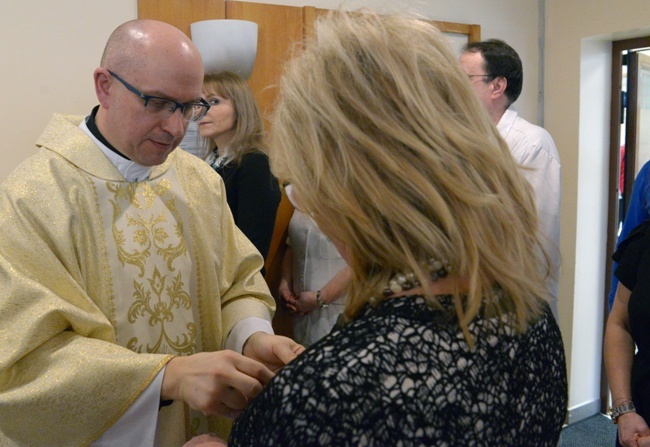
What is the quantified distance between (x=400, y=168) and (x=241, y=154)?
1.84m

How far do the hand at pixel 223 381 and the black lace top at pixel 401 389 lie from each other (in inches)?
15.1

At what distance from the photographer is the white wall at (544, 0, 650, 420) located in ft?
12.2

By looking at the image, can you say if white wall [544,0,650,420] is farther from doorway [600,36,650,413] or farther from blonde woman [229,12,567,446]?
blonde woman [229,12,567,446]

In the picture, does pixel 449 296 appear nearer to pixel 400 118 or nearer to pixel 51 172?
pixel 400 118

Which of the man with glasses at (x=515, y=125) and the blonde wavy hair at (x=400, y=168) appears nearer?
the blonde wavy hair at (x=400, y=168)

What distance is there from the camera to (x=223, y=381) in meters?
1.25

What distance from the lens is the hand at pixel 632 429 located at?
1.83 m

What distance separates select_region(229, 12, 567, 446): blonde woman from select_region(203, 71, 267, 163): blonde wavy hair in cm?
175

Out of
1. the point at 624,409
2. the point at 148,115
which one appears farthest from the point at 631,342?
the point at 148,115

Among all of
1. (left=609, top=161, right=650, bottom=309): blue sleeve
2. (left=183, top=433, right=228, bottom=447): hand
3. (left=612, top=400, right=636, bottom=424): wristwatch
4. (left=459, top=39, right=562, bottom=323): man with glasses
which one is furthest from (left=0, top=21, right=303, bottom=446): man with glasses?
(left=459, top=39, right=562, bottom=323): man with glasses

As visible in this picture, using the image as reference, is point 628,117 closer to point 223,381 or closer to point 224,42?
point 224,42

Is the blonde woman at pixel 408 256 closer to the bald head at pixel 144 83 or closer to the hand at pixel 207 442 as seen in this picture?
the hand at pixel 207 442

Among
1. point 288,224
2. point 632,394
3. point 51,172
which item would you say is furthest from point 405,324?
point 288,224

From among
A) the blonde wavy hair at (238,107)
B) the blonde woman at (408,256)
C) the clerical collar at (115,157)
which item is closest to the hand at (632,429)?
the blonde woman at (408,256)
